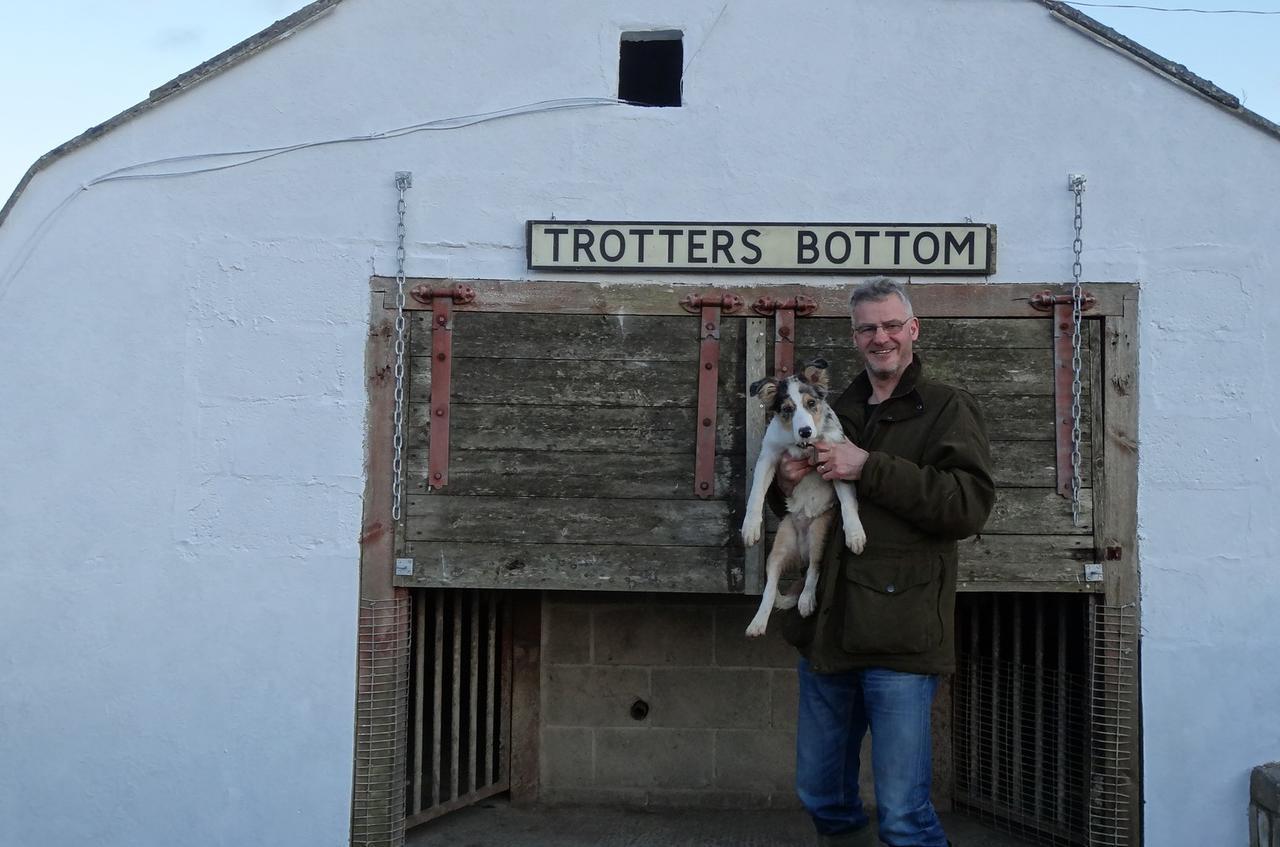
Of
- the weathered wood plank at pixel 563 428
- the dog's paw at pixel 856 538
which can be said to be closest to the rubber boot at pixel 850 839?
the dog's paw at pixel 856 538

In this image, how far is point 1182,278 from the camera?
4.73 meters

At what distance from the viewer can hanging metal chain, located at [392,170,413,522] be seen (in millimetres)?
4859

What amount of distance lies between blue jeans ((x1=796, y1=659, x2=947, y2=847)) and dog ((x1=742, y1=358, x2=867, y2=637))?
0.34 meters

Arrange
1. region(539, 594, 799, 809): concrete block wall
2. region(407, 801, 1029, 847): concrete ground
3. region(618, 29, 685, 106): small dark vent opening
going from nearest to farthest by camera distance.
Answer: region(618, 29, 685, 106): small dark vent opening, region(407, 801, 1029, 847): concrete ground, region(539, 594, 799, 809): concrete block wall

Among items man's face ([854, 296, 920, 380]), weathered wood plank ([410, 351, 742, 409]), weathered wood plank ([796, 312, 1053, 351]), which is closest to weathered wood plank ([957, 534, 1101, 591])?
weathered wood plank ([796, 312, 1053, 351])

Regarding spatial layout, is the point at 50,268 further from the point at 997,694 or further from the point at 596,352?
the point at 997,694

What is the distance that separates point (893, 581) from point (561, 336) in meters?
2.06

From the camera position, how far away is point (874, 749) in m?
3.70

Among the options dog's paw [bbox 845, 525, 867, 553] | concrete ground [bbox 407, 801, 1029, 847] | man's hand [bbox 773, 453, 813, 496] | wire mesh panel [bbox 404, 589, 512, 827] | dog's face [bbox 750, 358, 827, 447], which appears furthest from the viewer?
wire mesh panel [bbox 404, 589, 512, 827]

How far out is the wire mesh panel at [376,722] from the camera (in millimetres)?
4836

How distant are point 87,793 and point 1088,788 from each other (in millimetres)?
4557

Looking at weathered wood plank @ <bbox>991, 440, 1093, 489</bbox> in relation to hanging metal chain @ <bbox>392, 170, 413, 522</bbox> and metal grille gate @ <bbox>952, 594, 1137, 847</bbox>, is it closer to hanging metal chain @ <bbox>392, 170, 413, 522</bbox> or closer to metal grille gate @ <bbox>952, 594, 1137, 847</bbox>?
metal grille gate @ <bbox>952, 594, 1137, 847</bbox>

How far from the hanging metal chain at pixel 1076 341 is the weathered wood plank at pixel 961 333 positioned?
0.11 meters

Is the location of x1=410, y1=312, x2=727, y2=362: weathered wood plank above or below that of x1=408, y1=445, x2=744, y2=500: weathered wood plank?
above
